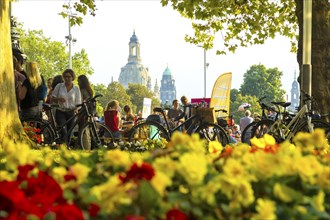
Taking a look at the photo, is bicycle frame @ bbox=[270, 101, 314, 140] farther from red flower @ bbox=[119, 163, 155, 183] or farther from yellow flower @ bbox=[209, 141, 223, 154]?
red flower @ bbox=[119, 163, 155, 183]

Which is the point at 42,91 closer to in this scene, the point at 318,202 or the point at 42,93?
the point at 42,93

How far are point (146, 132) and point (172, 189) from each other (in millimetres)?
11129

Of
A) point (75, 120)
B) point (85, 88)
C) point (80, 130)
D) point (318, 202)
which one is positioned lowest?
point (80, 130)

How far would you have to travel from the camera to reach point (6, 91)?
33.0 ft

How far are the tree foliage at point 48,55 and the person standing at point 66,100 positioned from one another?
→ 176 ft

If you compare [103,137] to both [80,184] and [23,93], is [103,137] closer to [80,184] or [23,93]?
[23,93]

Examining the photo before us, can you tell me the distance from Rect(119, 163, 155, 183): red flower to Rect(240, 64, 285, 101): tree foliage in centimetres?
9905

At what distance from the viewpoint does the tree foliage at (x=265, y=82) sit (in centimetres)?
10125

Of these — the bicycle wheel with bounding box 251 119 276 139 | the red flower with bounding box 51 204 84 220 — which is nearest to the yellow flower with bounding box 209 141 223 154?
the red flower with bounding box 51 204 84 220

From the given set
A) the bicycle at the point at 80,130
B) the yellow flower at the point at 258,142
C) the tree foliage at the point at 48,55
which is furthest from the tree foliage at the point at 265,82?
the yellow flower at the point at 258,142

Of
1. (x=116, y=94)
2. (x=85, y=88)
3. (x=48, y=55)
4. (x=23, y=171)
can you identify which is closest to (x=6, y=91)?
(x=85, y=88)

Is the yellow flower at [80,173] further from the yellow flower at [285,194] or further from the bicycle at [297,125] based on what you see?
the bicycle at [297,125]

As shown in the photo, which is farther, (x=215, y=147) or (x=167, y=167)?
(x=215, y=147)

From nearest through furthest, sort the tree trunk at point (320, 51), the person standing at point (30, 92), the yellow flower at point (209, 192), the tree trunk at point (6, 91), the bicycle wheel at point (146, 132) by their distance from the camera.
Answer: the yellow flower at point (209, 192)
the tree trunk at point (6, 91)
the person standing at point (30, 92)
the bicycle wheel at point (146, 132)
the tree trunk at point (320, 51)
